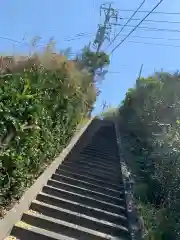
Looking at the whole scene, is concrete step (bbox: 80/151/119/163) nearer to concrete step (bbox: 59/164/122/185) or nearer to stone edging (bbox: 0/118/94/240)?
concrete step (bbox: 59/164/122/185)

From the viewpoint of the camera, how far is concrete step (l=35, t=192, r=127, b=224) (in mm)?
6773

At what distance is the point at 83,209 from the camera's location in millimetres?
6898

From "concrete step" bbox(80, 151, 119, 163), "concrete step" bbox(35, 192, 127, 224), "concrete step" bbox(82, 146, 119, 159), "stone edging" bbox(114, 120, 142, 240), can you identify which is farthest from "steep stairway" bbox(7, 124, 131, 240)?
"concrete step" bbox(82, 146, 119, 159)

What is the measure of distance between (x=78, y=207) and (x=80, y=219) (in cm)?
52

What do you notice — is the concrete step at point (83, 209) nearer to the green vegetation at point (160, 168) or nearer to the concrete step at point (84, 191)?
the green vegetation at point (160, 168)

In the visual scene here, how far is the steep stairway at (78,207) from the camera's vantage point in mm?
5892

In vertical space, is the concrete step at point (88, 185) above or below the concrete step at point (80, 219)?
above

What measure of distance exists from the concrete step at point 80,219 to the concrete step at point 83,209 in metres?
0.22

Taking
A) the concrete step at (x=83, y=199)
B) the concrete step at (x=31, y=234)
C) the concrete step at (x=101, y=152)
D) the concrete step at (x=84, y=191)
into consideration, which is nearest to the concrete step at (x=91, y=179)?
the concrete step at (x=84, y=191)

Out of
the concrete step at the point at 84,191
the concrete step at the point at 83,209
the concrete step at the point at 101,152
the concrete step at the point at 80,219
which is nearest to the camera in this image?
the concrete step at the point at 80,219

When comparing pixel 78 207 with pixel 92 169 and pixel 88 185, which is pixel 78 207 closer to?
pixel 88 185

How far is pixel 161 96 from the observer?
11820 mm

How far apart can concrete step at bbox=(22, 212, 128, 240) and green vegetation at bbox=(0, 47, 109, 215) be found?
48 cm

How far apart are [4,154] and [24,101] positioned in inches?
33.5
